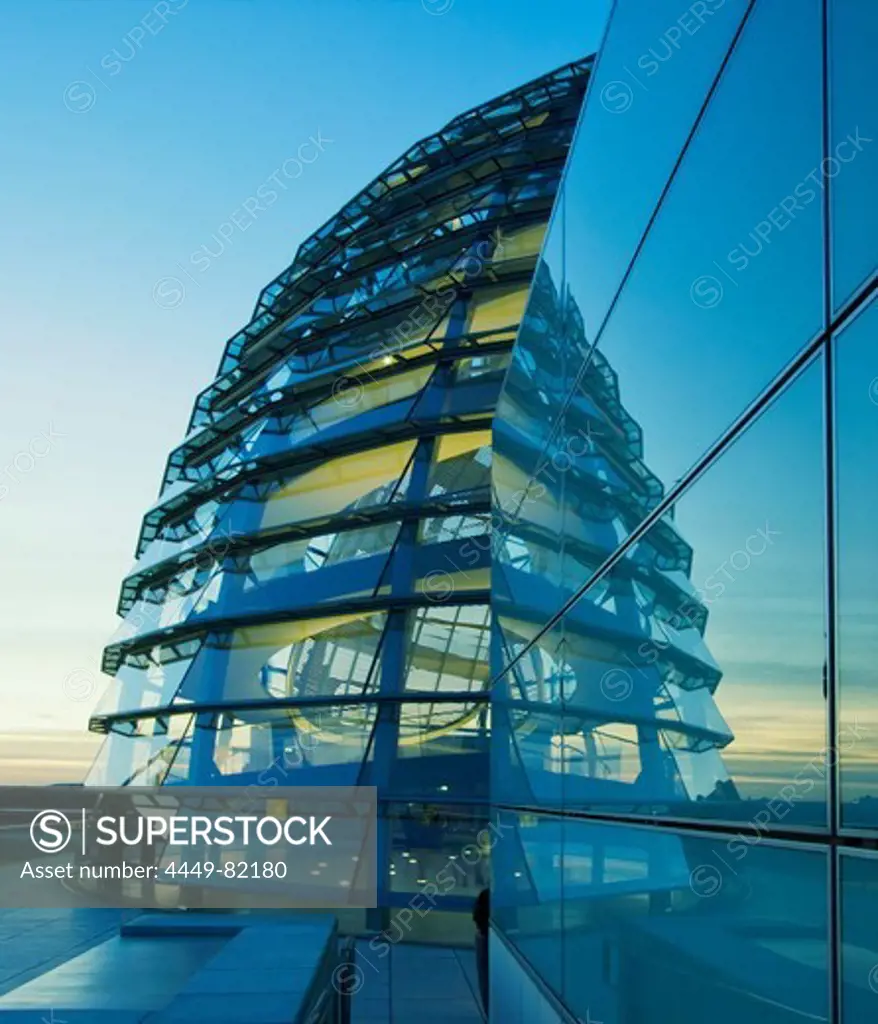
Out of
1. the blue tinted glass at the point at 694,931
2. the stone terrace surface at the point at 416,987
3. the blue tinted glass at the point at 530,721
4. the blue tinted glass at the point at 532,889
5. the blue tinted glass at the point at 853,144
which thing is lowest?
the stone terrace surface at the point at 416,987

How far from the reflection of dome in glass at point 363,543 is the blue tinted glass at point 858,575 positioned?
16378 millimetres

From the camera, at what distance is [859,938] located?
9.59ft

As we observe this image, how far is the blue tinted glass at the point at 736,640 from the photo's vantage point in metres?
3.34

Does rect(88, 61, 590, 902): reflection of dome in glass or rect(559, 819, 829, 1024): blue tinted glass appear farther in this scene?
rect(88, 61, 590, 902): reflection of dome in glass

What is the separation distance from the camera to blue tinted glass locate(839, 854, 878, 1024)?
2844mm

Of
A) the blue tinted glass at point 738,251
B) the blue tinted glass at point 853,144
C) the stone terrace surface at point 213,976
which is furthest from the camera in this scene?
the stone terrace surface at point 213,976

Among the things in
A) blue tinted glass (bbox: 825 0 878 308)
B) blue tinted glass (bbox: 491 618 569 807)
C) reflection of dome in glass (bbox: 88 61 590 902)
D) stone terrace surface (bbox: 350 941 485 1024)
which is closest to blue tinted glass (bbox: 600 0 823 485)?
blue tinted glass (bbox: 825 0 878 308)

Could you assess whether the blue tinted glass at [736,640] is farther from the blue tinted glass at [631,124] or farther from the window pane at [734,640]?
the blue tinted glass at [631,124]

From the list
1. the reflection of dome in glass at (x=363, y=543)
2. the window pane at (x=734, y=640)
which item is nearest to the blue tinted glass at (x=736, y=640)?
the window pane at (x=734, y=640)

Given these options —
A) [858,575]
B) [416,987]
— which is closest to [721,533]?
[858,575]

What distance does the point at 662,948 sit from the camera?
492cm

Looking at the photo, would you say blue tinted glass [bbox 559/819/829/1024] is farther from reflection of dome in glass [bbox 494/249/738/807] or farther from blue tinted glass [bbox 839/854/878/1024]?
reflection of dome in glass [bbox 494/249/738/807]

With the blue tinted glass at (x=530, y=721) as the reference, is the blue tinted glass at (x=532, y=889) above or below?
below

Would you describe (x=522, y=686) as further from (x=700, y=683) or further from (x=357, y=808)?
(x=357, y=808)
